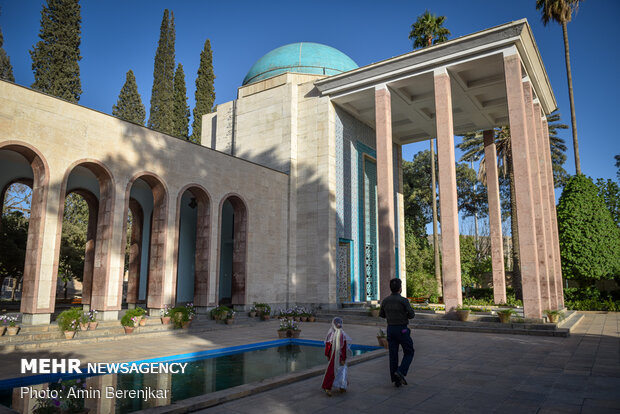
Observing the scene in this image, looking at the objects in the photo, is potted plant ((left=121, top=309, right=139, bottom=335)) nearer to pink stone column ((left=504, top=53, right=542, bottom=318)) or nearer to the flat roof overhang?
pink stone column ((left=504, top=53, right=542, bottom=318))

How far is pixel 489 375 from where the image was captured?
7.44 metres

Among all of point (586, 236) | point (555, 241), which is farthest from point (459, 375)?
point (586, 236)

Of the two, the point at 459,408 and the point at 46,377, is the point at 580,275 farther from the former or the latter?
the point at 46,377

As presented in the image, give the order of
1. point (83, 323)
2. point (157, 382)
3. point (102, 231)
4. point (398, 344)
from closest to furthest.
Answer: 1. point (398, 344)
2. point (157, 382)
3. point (83, 323)
4. point (102, 231)

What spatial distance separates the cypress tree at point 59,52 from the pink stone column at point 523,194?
25.6m

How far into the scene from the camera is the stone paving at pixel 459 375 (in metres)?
5.57

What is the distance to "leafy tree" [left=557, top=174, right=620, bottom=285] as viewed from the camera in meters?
22.4

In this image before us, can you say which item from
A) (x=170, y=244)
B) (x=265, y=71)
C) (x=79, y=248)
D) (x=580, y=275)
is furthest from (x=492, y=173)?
(x=79, y=248)

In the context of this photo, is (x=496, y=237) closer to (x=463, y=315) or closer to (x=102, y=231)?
(x=463, y=315)

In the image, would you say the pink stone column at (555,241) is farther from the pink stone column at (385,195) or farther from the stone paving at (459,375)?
the pink stone column at (385,195)

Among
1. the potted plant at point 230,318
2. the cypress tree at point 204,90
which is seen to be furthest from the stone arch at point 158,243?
the cypress tree at point 204,90

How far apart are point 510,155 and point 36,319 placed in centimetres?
2958

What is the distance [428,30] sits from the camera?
2828 centimetres

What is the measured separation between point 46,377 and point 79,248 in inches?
810
